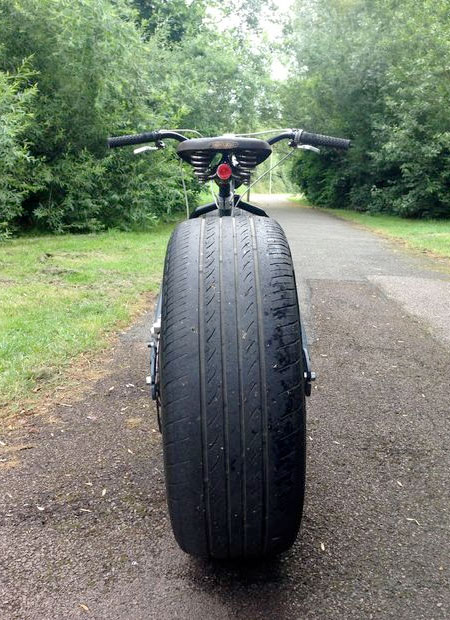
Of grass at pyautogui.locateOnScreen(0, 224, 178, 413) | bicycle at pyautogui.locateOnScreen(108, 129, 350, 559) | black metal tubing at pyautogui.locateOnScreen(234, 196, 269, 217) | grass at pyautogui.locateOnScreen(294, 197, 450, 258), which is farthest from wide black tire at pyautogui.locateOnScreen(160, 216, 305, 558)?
grass at pyautogui.locateOnScreen(294, 197, 450, 258)

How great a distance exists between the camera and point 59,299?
5.90 meters

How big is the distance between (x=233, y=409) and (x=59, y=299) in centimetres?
459

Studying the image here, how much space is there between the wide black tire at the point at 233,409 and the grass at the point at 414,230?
9.47 meters

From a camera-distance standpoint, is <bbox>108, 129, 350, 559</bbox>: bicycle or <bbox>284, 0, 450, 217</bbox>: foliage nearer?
<bbox>108, 129, 350, 559</bbox>: bicycle

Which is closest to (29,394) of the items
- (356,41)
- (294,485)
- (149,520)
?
(149,520)

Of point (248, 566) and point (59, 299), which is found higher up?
point (248, 566)

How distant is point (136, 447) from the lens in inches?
114

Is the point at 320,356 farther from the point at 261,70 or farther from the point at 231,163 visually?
the point at 261,70

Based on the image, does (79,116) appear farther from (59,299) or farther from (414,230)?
(414,230)

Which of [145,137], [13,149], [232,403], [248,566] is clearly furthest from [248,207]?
[13,149]

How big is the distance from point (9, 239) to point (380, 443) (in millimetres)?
9372

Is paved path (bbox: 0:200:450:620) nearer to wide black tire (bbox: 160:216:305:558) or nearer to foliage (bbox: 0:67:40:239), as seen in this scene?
wide black tire (bbox: 160:216:305:558)

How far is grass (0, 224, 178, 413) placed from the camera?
3.94 m

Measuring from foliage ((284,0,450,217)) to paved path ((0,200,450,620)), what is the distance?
15.0 m
